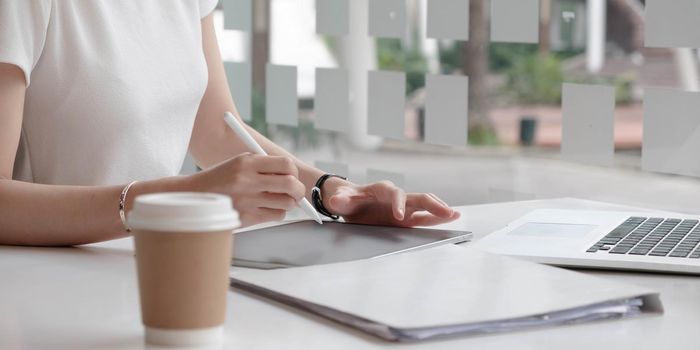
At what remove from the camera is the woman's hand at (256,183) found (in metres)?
1.10

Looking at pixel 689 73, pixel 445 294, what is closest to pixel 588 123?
pixel 445 294

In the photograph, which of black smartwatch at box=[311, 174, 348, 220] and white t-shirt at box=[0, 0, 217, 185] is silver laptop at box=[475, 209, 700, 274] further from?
white t-shirt at box=[0, 0, 217, 185]

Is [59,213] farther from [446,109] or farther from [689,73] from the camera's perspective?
[689,73]

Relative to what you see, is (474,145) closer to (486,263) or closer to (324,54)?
(324,54)

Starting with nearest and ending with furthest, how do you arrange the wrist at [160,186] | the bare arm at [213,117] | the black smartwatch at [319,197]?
1. the wrist at [160,186]
2. the black smartwatch at [319,197]
3. the bare arm at [213,117]

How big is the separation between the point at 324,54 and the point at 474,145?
4660 mm

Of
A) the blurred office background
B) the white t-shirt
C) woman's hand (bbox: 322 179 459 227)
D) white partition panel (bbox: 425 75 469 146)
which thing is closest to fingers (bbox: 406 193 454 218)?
woman's hand (bbox: 322 179 459 227)

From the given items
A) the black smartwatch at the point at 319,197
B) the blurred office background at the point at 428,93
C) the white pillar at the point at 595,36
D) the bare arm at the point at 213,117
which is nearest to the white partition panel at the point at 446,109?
the blurred office background at the point at 428,93

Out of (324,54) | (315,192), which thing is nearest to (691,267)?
(315,192)

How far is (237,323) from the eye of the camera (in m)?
0.83

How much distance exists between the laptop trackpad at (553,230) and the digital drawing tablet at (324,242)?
2.8 inches

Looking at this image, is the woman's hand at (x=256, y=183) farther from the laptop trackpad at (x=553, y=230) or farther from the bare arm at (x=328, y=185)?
the laptop trackpad at (x=553, y=230)

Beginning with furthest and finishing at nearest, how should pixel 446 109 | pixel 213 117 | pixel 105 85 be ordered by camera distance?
1. pixel 446 109
2. pixel 213 117
3. pixel 105 85

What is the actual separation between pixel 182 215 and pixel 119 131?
881mm
